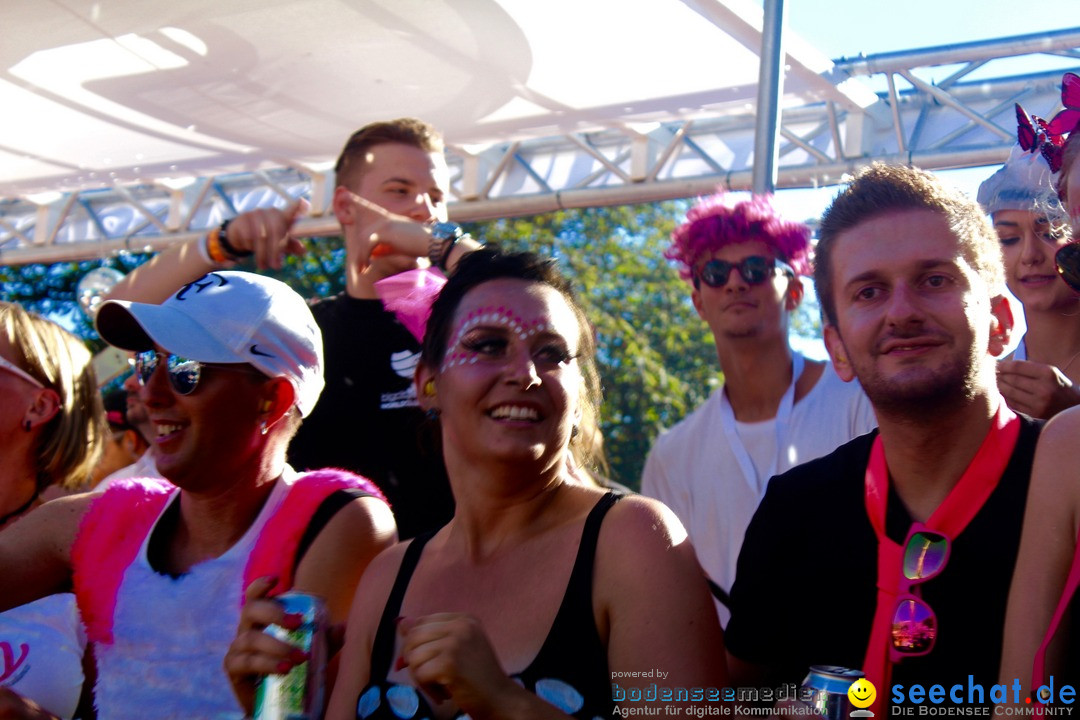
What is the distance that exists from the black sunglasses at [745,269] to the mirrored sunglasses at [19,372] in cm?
205

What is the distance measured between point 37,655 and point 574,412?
131 cm

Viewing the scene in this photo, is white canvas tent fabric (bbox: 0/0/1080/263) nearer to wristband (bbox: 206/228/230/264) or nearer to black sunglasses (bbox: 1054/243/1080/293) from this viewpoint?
wristband (bbox: 206/228/230/264)

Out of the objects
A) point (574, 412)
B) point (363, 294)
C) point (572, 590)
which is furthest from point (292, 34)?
point (572, 590)

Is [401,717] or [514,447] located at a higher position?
[514,447]

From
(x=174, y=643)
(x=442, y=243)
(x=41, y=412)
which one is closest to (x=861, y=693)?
(x=174, y=643)

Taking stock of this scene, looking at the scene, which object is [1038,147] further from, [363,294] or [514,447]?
[363,294]

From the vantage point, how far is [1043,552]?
1596 millimetres

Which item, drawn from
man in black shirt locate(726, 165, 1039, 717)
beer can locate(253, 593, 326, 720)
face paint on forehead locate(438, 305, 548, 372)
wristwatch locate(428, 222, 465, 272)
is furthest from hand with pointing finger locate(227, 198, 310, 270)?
man in black shirt locate(726, 165, 1039, 717)

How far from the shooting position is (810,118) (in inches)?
239

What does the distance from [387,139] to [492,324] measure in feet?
5.05

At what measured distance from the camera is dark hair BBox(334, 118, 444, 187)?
11.5ft

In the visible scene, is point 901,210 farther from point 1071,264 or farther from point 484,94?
point 484,94

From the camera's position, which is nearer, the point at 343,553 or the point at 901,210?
the point at 901,210

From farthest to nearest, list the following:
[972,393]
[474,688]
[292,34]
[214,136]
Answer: [214,136]
[292,34]
[972,393]
[474,688]
